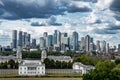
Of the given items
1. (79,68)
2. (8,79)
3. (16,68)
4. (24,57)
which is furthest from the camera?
(24,57)

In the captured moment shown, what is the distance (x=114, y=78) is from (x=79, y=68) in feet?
89.2

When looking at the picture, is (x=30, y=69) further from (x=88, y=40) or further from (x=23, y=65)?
(x=88, y=40)

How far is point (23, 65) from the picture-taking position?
190ft

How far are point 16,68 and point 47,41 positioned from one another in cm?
12449

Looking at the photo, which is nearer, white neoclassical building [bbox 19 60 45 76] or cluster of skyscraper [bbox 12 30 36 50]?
white neoclassical building [bbox 19 60 45 76]

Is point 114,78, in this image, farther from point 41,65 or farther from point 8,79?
point 41,65

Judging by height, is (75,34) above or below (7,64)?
above

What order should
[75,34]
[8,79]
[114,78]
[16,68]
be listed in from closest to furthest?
[114,78] < [8,79] < [16,68] < [75,34]

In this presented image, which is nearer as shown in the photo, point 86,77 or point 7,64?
point 86,77

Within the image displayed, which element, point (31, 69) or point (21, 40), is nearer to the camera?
point (31, 69)

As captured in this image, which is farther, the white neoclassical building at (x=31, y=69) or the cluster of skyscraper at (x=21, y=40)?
the cluster of skyscraper at (x=21, y=40)

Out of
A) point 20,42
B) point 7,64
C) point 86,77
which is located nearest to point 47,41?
point 20,42

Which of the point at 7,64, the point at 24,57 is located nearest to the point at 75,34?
the point at 24,57

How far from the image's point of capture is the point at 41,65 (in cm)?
5800
